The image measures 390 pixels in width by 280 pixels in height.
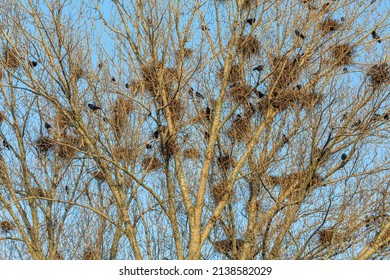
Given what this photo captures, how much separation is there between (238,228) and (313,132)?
73.4 inches

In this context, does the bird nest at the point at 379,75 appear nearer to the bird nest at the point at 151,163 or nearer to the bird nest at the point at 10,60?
the bird nest at the point at 151,163

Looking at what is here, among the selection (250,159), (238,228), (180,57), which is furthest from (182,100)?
(238,228)

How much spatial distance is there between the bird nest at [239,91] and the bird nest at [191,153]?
2.88 feet

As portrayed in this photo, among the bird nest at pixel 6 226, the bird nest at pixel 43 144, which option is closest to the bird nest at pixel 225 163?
the bird nest at pixel 43 144

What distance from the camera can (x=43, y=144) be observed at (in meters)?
10.4

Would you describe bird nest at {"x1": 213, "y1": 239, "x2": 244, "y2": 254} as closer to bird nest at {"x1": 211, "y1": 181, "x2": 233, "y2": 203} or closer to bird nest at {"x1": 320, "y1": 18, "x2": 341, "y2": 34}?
bird nest at {"x1": 211, "y1": 181, "x2": 233, "y2": 203}

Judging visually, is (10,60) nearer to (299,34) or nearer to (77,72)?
(77,72)

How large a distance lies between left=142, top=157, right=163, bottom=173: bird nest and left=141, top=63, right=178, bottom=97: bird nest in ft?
3.21

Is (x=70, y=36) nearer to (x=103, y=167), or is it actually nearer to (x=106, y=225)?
(x=103, y=167)

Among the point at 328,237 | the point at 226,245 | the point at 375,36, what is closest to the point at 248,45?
the point at 375,36

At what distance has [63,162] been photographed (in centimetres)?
1077

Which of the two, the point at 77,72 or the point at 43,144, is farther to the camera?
the point at 43,144

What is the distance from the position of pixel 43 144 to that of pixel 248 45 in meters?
3.34

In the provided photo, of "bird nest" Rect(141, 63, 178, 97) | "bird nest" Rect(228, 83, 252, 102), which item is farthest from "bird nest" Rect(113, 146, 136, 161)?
"bird nest" Rect(228, 83, 252, 102)
